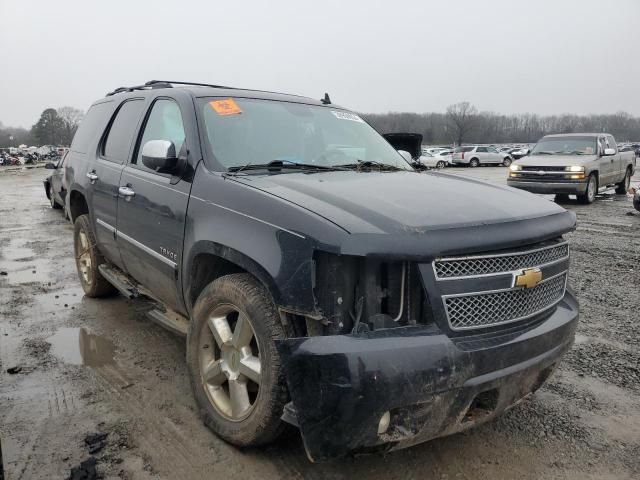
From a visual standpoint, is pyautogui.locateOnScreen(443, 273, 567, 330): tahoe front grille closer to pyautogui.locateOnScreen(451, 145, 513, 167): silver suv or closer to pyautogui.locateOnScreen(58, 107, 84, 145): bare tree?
pyautogui.locateOnScreen(451, 145, 513, 167): silver suv

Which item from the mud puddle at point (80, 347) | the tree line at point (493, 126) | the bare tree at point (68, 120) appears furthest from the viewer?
the tree line at point (493, 126)

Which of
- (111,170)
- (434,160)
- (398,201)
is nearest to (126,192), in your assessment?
(111,170)

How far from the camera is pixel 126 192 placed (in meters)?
3.82

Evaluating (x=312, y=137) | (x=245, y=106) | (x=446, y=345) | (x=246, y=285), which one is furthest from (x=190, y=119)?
(x=446, y=345)

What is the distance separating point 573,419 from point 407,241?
185 cm

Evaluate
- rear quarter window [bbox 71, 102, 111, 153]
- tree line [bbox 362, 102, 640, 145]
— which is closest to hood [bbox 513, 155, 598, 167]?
rear quarter window [bbox 71, 102, 111, 153]

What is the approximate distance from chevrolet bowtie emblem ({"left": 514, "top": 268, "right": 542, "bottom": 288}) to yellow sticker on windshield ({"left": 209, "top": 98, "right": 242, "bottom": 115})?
6.91 feet

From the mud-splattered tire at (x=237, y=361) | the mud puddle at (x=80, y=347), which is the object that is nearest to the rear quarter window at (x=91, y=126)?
the mud puddle at (x=80, y=347)

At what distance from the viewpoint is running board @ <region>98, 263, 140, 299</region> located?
4125mm

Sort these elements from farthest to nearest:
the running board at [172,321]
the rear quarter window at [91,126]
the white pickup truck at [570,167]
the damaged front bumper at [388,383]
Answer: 1. the white pickup truck at [570,167]
2. the rear quarter window at [91,126]
3. the running board at [172,321]
4. the damaged front bumper at [388,383]

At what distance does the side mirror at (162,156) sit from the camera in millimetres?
3100

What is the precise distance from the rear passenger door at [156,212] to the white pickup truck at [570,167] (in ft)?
40.1

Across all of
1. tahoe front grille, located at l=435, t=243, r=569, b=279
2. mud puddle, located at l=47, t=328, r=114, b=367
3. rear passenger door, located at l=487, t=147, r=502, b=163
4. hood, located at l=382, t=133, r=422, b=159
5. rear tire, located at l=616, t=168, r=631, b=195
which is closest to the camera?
tahoe front grille, located at l=435, t=243, r=569, b=279

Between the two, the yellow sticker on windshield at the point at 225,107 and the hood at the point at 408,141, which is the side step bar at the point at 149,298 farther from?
the hood at the point at 408,141
